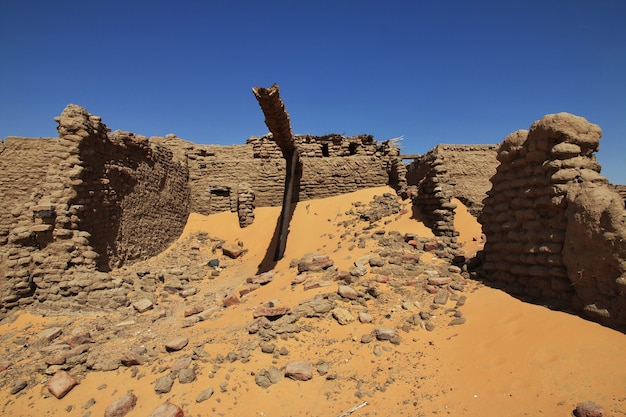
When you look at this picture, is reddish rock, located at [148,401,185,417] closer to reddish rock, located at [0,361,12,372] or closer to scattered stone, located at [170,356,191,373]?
scattered stone, located at [170,356,191,373]

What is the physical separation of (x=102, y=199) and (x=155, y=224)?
204cm

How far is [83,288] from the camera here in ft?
20.2

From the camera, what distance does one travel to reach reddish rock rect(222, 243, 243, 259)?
9.72 meters

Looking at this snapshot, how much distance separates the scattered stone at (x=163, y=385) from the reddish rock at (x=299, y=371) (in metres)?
1.34

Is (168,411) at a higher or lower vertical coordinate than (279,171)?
lower

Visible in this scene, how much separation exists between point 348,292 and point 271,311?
128 cm

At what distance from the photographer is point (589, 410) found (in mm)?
2373

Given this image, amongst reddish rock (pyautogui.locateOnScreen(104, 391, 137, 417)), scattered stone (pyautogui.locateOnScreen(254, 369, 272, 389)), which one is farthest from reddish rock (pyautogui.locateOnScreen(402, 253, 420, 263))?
reddish rock (pyautogui.locateOnScreen(104, 391, 137, 417))

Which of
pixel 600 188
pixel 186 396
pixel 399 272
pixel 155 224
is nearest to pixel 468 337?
pixel 399 272

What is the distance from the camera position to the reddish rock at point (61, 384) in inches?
141

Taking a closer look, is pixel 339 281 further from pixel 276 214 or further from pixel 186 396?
pixel 276 214

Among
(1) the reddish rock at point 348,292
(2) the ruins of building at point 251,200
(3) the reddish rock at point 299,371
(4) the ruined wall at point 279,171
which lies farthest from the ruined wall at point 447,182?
(3) the reddish rock at point 299,371

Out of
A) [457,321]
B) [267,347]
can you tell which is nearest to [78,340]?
[267,347]

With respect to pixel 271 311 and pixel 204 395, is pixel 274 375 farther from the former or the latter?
pixel 271 311
